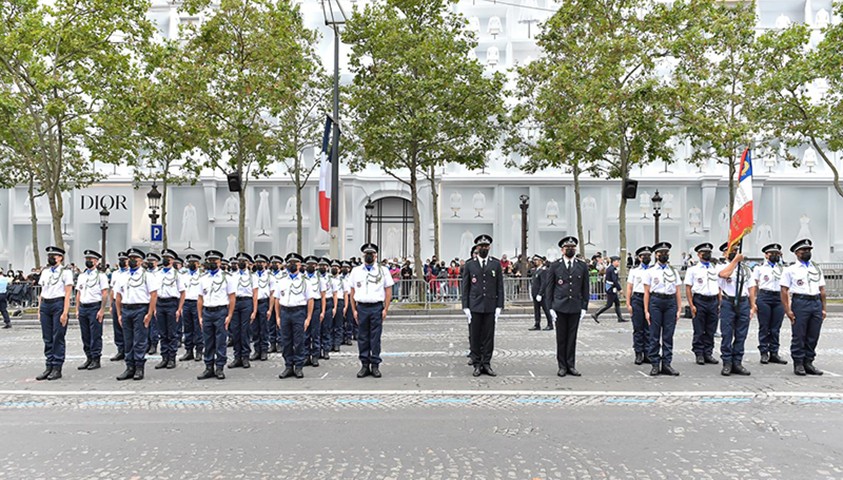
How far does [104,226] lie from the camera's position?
2911 cm

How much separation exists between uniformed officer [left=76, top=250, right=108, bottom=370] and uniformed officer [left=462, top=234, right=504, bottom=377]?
5595 mm

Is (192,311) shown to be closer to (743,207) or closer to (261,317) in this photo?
(261,317)

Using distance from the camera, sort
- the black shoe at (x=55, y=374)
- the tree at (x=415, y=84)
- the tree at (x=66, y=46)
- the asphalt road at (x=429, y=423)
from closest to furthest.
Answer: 1. the asphalt road at (x=429, y=423)
2. the black shoe at (x=55, y=374)
3. the tree at (x=66, y=46)
4. the tree at (x=415, y=84)

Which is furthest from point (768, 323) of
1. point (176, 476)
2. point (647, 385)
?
point (176, 476)

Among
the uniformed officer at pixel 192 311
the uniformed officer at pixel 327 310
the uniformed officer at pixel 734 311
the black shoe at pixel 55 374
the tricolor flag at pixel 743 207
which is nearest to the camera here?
the tricolor flag at pixel 743 207

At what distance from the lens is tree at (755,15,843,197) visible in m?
22.2

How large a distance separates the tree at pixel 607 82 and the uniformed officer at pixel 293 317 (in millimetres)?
14271

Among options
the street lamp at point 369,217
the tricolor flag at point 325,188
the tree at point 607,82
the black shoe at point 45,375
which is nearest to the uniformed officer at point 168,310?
the black shoe at point 45,375

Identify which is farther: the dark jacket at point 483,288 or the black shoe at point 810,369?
the dark jacket at point 483,288

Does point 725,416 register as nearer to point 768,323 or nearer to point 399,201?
point 768,323

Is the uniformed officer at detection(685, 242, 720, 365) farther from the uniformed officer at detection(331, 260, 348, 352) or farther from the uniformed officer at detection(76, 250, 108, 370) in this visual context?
the uniformed officer at detection(76, 250, 108, 370)

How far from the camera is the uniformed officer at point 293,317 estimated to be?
33.0 feet

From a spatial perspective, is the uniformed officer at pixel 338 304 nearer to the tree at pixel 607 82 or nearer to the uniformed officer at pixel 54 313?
the uniformed officer at pixel 54 313

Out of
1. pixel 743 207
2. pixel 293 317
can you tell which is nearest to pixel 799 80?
pixel 743 207
